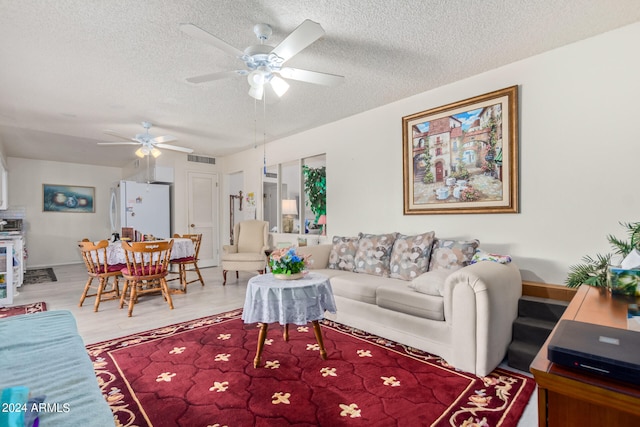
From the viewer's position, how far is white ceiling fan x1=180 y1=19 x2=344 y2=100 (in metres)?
1.96

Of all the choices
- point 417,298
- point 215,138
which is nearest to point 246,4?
point 417,298

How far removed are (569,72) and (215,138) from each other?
192 inches

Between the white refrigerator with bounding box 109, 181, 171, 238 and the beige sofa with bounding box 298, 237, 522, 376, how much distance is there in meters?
4.87

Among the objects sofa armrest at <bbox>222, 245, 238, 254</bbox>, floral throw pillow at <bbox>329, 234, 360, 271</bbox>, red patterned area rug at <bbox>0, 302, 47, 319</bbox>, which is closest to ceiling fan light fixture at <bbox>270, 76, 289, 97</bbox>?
floral throw pillow at <bbox>329, 234, 360, 271</bbox>

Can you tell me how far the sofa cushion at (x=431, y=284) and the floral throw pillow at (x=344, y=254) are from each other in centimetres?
111

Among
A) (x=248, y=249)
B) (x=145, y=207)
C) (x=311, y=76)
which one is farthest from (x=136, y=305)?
(x=311, y=76)

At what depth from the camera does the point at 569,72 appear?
260 centimetres

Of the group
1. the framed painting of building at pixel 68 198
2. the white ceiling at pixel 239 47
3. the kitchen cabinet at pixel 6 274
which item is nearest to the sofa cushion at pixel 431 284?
the white ceiling at pixel 239 47

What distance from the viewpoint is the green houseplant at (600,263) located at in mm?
2067

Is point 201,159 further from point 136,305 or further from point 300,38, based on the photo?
point 300,38

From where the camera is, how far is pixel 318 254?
3857 mm

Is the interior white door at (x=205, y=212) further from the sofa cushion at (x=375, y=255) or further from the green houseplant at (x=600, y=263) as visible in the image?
the green houseplant at (x=600, y=263)

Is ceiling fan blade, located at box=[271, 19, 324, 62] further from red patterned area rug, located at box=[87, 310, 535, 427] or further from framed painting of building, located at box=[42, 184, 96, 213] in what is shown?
framed painting of building, located at box=[42, 184, 96, 213]

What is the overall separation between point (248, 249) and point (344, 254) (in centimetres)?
234
